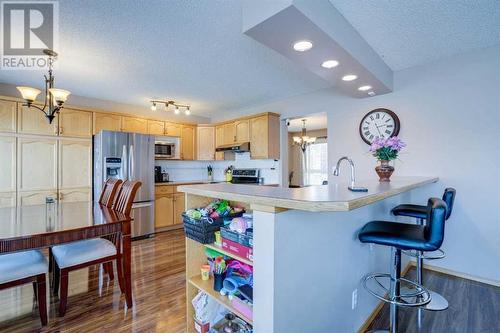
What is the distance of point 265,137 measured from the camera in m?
4.10

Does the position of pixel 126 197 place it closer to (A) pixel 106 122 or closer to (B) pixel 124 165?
(B) pixel 124 165

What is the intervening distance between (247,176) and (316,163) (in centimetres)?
387

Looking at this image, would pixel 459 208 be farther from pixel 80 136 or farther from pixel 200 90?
pixel 80 136

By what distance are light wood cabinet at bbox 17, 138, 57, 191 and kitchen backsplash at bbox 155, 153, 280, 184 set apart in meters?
1.66

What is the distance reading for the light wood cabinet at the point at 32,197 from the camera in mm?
3266

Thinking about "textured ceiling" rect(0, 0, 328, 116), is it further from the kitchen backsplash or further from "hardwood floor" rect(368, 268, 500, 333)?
"hardwood floor" rect(368, 268, 500, 333)

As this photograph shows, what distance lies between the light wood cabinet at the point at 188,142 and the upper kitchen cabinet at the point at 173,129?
0.29 feet

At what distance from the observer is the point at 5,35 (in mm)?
2119

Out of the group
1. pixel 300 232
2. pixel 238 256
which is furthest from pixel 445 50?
pixel 238 256

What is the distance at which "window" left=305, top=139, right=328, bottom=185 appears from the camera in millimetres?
7577

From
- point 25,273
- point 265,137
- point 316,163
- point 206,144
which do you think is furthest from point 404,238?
point 316,163

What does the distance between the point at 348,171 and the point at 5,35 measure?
405 cm

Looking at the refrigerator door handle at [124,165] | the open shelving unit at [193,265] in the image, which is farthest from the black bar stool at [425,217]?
the refrigerator door handle at [124,165]

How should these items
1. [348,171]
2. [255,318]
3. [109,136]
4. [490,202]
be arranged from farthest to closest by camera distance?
[109,136] → [348,171] → [490,202] → [255,318]
